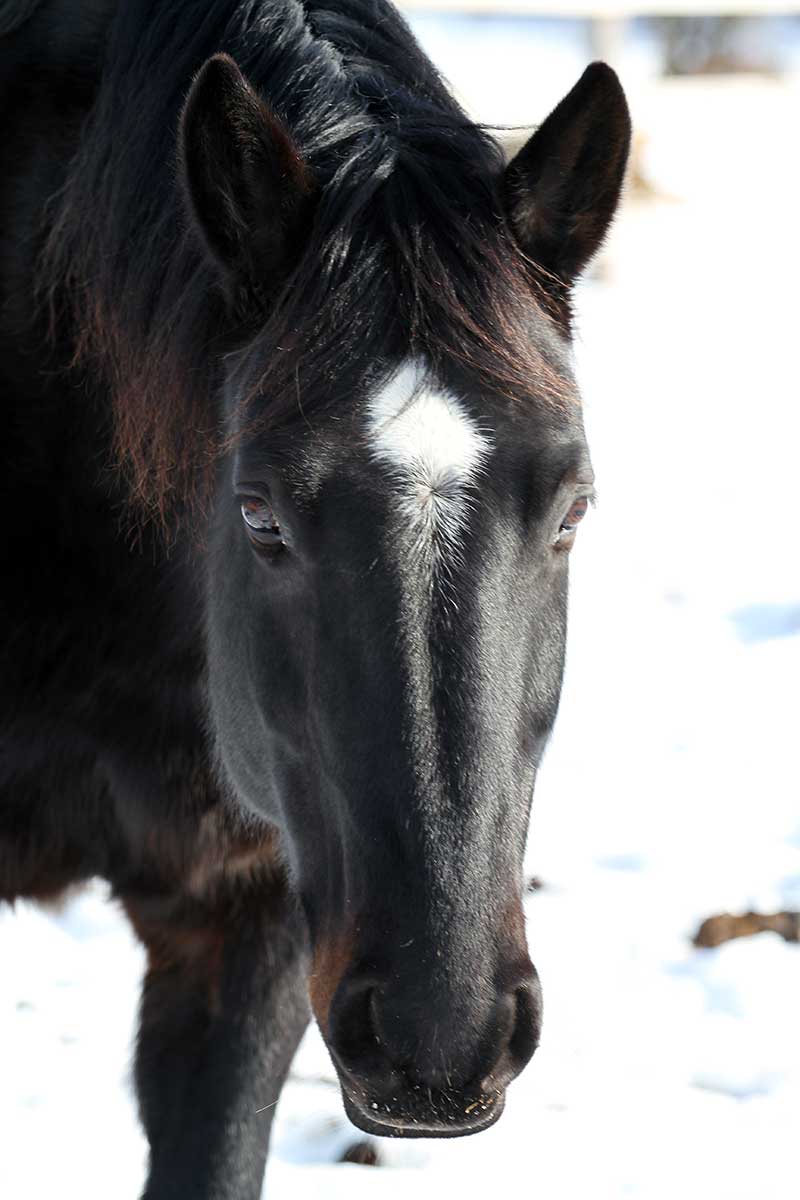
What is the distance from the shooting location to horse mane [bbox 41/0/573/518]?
1904 millimetres

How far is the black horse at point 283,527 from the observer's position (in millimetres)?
1748

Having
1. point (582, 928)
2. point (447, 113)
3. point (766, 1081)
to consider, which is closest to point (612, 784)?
point (582, 928)

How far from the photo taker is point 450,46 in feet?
51.0

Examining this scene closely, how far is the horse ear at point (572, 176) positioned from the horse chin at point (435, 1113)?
104cm

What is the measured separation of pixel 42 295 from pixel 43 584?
46cm

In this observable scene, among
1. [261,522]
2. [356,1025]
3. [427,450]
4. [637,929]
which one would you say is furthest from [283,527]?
[637,929]

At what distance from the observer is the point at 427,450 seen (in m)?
1.81

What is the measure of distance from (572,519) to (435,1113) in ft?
2.38

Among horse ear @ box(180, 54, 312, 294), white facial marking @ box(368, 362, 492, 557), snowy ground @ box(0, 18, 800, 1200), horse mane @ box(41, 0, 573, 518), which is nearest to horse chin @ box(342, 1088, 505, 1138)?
white facial marking @ box(368, 362, 492, 557)

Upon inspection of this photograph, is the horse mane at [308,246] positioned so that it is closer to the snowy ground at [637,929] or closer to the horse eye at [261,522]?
the horse eye at [261,522]

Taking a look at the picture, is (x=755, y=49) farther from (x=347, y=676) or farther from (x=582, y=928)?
(x=347, y=676)

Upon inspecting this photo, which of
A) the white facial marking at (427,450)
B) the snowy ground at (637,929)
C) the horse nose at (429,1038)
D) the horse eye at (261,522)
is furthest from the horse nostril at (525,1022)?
the snowy ground at (637,929)

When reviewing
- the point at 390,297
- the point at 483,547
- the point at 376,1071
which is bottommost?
the point at 376,1071

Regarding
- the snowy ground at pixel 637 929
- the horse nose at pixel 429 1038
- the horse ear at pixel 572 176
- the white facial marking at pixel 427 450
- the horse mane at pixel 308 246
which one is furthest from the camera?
the snowy ground at pixel 637 929
